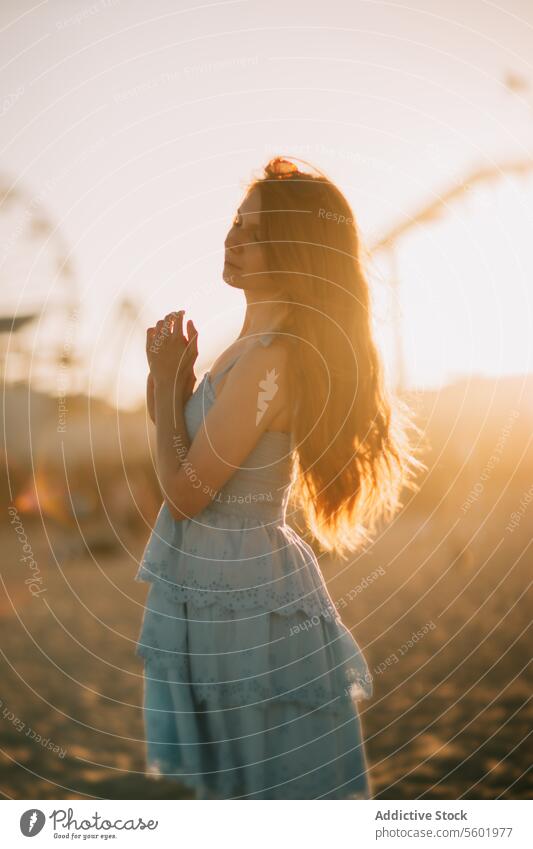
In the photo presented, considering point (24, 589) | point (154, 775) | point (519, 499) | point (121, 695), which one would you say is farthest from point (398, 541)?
point (154, 775)

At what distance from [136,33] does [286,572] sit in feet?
6.78

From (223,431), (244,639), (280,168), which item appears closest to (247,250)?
(280,168)

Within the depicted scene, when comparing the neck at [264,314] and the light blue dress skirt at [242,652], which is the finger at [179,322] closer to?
the neck at [264,314]

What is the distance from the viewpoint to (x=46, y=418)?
352 inches

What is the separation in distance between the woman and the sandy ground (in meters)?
0.54

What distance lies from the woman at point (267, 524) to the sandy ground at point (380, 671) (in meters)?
0.54

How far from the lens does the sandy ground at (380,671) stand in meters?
3.37

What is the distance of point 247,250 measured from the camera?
1.97 m

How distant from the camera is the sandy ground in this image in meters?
3.37

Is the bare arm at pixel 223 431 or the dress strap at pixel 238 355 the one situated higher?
the dress strap at pixel 238 355
